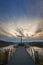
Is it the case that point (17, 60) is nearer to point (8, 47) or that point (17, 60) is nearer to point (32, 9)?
point (8, 47)

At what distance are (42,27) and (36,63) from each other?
0.56m

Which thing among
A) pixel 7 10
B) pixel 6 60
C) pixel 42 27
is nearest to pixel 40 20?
pixel 42 27

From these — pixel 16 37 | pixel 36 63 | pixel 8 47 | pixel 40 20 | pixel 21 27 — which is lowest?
pixel 36 63

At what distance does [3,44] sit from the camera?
1.58 m

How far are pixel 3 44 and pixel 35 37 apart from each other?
52cm

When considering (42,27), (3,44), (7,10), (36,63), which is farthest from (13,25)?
(36,63)

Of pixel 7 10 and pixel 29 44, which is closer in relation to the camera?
pixel 7 10

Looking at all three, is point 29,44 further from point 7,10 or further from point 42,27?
point 7,10

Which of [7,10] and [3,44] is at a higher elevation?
[7,10]

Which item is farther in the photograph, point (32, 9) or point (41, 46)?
point (41, 46)

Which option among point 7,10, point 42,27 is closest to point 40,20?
point 42,27

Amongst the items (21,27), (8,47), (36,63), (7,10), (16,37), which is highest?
(7,10)

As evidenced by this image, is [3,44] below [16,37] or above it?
below

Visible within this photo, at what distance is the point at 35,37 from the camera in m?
1.56
